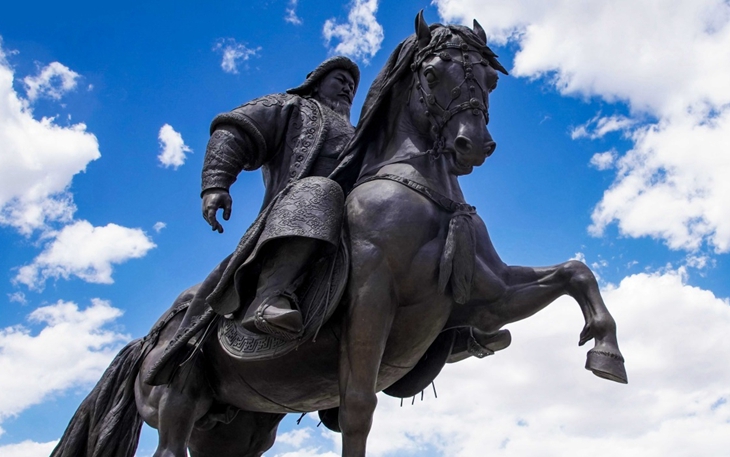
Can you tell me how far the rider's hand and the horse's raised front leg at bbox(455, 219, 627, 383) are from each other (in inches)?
72.1

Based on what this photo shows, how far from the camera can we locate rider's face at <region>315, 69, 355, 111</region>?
6.81m

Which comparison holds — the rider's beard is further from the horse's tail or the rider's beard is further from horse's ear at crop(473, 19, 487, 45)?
the horse's tail

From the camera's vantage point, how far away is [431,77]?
560 centimetres

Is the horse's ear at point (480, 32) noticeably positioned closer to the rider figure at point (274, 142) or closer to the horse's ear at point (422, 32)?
the horse's ear at point (422, 32)

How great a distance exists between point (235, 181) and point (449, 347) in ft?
6.59

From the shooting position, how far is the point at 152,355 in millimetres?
6348

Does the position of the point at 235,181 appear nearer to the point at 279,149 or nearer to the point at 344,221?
the point at 279,149

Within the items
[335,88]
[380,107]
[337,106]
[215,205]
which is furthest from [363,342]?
[335,88]

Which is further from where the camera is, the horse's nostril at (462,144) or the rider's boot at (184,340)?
the rider's boot at (184,340)

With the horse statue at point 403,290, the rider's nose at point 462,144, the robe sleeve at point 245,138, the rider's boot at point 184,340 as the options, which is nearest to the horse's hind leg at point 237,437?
the horse statue at point 403,290

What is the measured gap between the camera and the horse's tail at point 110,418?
6.39m

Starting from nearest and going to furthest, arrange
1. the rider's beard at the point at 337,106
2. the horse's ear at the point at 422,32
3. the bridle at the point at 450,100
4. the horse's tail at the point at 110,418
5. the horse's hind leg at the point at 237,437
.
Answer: the bridle at the point at 450,100 → the horse's ear at the point at 422,32 → the horse's tail at the point at 110,418 → the horse's hind leg at the point at 237,437 → the rider's beard at the point at 337,106

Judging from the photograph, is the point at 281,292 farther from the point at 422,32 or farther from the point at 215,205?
the point at 422,32

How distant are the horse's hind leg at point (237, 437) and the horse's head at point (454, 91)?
2.64 meters
